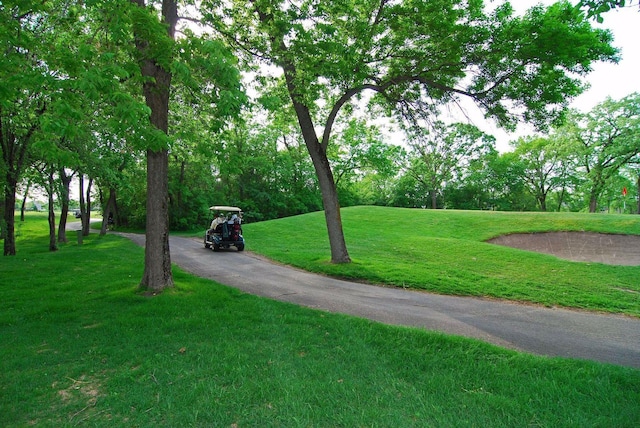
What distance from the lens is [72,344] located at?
15.0 feet

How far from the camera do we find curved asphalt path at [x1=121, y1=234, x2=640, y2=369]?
5027 mm

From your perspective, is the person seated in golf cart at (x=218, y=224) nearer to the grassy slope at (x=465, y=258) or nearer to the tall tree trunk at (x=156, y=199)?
the grassy slope at (x=465, y=258)

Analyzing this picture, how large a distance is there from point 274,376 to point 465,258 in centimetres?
1299

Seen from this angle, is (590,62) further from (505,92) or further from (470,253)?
(470,253)

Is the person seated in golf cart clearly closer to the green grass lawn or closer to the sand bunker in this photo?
the green grass lawn

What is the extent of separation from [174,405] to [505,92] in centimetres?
1060

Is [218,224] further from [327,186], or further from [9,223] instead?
[9,223]

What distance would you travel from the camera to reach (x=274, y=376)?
143 inches

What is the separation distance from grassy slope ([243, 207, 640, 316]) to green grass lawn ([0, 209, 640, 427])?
17.2 ft

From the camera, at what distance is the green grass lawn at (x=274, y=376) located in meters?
2.96

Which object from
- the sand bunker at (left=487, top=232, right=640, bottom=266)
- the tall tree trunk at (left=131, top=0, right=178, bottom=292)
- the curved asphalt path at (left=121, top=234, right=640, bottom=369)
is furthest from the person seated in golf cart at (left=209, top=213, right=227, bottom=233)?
the sand bunker at (left=487, top=232, right=640, bottom=266)

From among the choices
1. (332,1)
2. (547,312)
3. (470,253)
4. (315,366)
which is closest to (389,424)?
(315,366)

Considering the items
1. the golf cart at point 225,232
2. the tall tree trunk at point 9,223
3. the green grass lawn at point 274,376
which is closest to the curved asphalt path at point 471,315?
the green grass lawn at point 274,376

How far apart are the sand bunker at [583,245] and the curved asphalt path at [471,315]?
13.4m
